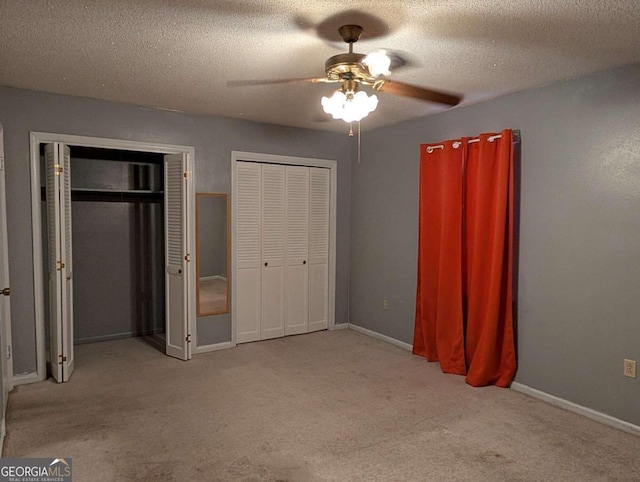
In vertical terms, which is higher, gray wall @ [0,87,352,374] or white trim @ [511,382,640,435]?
gray wall @ [0,87,352,374]

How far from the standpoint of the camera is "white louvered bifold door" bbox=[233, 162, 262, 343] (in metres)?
4.72

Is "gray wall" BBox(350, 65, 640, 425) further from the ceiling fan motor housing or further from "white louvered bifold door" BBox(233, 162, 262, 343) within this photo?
"white louvered bifold door" BBox(233, 162, 262, 343)

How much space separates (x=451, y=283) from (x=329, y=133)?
2294mm

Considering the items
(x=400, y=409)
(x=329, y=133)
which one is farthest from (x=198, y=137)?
(x=400, y=409)

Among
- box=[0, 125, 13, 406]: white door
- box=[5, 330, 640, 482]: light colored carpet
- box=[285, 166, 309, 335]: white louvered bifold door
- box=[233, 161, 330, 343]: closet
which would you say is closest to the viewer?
box=[5, 330, 640, 482]: light colored carpet

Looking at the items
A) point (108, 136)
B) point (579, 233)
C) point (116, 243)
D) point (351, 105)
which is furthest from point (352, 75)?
point (116, 243)

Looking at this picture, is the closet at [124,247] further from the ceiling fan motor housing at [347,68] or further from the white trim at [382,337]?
the ceiling fan motor housing at [347,68]

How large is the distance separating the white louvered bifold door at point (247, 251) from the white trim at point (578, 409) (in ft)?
8.66

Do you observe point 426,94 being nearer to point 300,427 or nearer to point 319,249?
point 319,249

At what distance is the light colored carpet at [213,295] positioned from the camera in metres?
4.56

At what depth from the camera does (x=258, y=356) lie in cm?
443

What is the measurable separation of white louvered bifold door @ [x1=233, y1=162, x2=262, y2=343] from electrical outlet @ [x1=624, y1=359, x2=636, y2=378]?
10.9 ft

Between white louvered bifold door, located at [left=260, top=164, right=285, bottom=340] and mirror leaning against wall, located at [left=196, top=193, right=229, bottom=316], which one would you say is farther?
white louvered bifold door, located at [left=260, top=164, right=285, bottom=340]

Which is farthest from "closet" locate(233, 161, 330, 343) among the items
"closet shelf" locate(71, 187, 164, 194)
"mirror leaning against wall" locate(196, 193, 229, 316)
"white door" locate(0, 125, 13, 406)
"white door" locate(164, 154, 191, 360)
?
"white door" locate(0, 125, 13, 406)
